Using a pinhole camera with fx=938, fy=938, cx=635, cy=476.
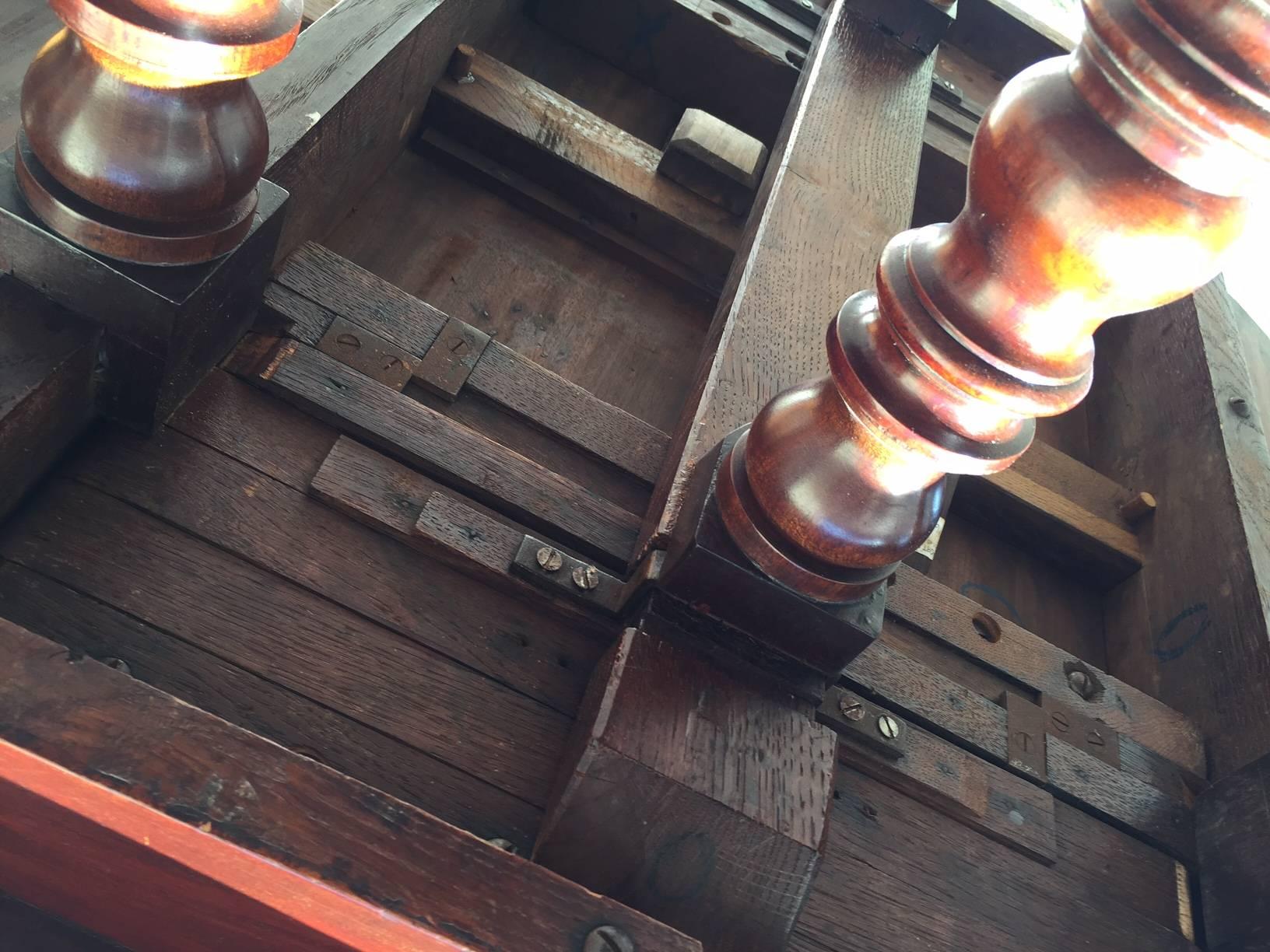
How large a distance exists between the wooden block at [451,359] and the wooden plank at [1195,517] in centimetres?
147

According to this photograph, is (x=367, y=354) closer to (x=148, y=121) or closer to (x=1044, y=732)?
(x=148, y=121)

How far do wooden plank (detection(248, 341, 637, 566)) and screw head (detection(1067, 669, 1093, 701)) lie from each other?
884 mm

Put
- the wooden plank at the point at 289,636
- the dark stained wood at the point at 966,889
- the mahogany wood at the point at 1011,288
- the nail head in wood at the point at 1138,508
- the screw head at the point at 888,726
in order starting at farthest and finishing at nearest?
the nail head in wood at the point at 1138,508 < the screw head at the point at 888,726 < the dark stained wood at the point at 966,889 < the wooden plank at the point at 289,636 < the mahogany wood at the point at 1011,288

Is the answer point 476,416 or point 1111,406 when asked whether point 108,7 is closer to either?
point 476,416

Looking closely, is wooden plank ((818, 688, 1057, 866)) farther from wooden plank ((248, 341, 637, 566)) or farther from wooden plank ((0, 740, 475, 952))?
wooden plank ((0, 740, 475, 952))

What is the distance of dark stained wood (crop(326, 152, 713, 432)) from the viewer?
1878 mm

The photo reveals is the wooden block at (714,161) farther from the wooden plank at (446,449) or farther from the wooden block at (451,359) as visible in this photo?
the wooden plank at (446,449)

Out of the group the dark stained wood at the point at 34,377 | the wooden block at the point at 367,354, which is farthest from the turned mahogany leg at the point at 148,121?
the wooden block at the point at 367,354

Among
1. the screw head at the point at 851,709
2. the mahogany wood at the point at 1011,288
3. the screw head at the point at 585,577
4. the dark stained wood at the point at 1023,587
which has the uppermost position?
the mahogany wood at the point at 1011,288

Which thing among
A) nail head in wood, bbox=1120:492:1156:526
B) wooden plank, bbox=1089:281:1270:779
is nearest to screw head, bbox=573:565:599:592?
wooden plank, bbox=1089:281:1270:779

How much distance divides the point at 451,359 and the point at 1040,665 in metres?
1.19

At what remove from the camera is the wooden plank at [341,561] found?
129 cm

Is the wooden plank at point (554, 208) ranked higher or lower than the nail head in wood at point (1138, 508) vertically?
lower

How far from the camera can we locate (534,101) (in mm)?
2090
